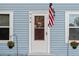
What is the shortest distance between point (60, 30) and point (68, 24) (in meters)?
0.32

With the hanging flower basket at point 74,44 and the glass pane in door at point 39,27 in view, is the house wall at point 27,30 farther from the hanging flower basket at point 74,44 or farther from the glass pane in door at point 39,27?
the glass pane in door at point 39,27

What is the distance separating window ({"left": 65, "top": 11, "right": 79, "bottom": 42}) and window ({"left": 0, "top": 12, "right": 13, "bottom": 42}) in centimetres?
179

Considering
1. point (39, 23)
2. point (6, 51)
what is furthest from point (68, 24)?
point (6, 51)

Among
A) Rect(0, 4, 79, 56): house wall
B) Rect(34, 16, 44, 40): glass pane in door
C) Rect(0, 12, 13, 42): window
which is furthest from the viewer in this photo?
Rect(34, 16, 44, 40): glass pane in door

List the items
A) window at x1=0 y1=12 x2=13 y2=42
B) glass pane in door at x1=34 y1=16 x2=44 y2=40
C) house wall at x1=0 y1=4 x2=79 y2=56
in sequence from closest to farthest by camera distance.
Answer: house wall at x1=0 y1=4 x2=79 y2=56, window at x1=0 y1=12 x2=13 y2=42, glass pane in door at x1=34 y1=16 x2=44 y2=40

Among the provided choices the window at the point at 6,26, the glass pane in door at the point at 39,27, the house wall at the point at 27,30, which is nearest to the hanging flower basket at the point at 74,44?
the house wall at the point at 27,30

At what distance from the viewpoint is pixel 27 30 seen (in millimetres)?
7152

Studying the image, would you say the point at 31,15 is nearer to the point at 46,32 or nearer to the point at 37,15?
the point at 37,15

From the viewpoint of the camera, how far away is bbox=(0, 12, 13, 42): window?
7141 millimetres

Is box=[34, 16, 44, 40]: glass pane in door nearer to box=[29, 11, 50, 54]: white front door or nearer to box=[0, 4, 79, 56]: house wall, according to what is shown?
box=[29, 11, 50, 54]: white front door

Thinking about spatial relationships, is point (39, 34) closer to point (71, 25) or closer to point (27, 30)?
point (27, 30)

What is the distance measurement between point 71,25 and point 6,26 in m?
2.10

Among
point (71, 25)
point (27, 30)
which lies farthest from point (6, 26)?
point (71, 25)

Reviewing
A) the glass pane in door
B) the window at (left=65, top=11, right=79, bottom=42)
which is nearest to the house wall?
the window at (left=65, top=11, right=79, bottom=42)
